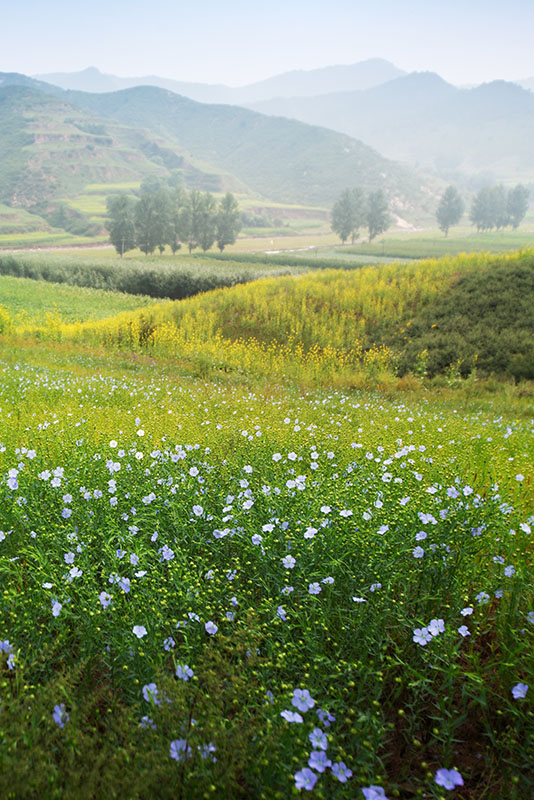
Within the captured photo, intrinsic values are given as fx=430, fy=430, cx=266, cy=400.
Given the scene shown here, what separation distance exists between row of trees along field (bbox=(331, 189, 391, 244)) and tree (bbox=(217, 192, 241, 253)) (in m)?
26.8

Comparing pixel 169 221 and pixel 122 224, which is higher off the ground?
pixel 169 221

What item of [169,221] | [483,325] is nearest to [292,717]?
[483,325]

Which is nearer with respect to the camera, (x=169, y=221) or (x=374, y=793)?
(x=374, y=793)

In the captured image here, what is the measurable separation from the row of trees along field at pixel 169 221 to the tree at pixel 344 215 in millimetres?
26910

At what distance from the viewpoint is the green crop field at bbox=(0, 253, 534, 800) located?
154cm

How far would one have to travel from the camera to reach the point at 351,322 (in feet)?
51.1

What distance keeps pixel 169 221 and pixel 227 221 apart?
10732 millimetres

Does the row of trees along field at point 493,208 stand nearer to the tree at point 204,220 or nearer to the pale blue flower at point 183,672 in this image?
the tree at point 204,220

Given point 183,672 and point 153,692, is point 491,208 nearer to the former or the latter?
point 183,672

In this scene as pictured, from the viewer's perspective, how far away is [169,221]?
72375mm

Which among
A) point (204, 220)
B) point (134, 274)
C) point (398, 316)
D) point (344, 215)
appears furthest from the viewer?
point (344, 215)

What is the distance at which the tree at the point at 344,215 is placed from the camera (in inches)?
3634

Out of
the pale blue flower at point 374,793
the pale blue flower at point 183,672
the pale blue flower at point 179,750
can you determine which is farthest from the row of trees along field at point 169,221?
the pale blue flower at point 374,793

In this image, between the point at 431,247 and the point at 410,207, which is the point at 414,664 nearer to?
the point at 431,247
